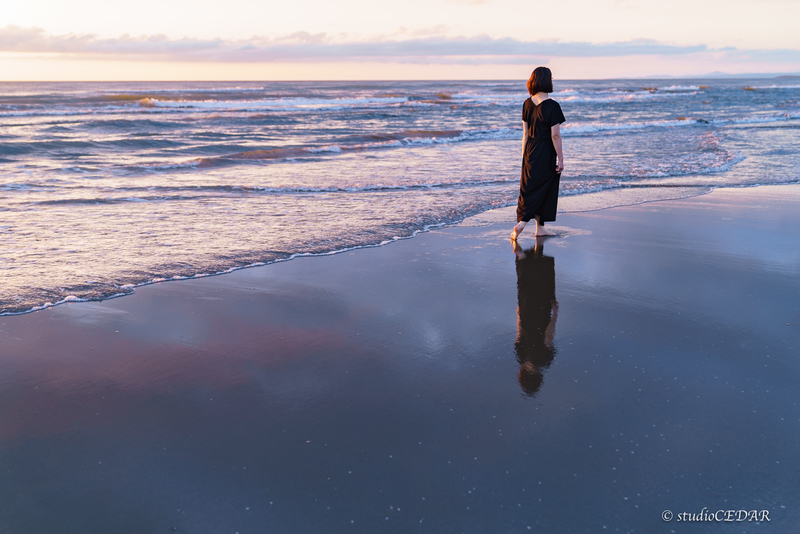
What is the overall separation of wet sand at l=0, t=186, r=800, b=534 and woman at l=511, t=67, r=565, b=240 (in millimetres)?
1299

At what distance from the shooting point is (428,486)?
2078mm

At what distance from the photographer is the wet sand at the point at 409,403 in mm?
2000

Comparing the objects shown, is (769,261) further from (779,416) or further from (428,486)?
(428,486)

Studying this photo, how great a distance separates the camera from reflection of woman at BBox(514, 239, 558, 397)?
298 cm

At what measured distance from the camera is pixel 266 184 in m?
9.30

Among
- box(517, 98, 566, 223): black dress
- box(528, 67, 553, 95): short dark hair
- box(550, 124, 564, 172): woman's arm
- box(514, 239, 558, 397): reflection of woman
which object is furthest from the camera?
box(517, 98, 566, 223): black dress

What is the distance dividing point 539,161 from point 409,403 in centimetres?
373

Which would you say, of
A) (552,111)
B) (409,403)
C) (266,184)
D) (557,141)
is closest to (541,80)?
(552,111)

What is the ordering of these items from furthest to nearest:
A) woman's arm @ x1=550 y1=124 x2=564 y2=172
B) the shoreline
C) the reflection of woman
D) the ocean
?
woman's arm @ x1=550 y1=124 x2=564 y2=172, the ocean, the shoreline, the reflection of woman

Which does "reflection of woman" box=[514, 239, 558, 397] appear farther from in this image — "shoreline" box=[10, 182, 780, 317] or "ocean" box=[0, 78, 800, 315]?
"ocean" box=[0, 78, 800, 315]

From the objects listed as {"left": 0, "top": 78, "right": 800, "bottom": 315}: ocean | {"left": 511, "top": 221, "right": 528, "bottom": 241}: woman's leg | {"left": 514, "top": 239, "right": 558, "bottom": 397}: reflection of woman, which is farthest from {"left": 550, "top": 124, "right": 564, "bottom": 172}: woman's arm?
{"left": 0, "top": 78, "right": 800, "bottom": 315}: ocean

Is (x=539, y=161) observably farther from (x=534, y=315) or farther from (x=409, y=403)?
(x=409, y=403)

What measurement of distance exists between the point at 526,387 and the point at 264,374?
1420mm

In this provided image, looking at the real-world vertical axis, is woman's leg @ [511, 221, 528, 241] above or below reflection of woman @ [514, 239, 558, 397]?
above
